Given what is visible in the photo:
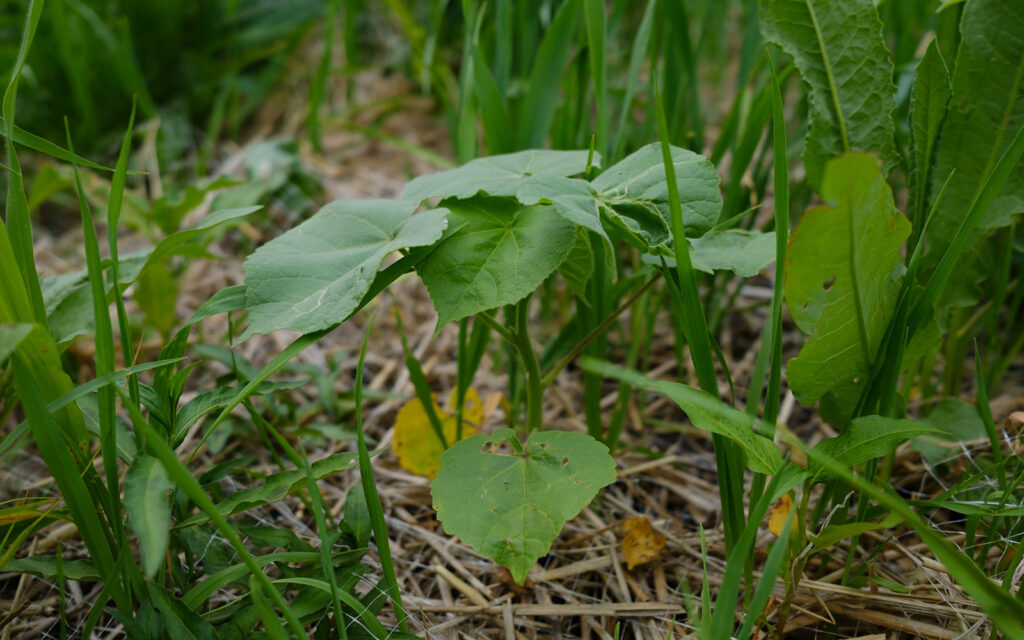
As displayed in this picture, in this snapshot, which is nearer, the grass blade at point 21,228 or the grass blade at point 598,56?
the grass blade at point 21,228

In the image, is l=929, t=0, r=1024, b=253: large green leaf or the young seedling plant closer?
the young seedling plant

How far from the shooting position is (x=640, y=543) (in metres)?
0.97

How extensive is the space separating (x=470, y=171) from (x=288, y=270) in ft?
0.85

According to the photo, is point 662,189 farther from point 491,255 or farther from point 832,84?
point 832,84

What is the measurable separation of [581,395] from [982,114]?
80cm

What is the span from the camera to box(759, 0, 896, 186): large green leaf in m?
0.97

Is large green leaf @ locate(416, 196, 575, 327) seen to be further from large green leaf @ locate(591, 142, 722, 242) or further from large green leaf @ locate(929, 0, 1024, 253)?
large green leaf @ locate(929, 0, 1024, 253)

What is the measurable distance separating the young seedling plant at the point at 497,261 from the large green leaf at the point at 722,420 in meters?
0.12

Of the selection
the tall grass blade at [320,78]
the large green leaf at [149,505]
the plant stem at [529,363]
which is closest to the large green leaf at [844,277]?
the plant stem at [529,363]

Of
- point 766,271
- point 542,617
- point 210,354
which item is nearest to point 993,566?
point 542,617

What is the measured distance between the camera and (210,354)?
1.17 metres

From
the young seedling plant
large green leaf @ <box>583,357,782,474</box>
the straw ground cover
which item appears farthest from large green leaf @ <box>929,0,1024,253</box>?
large green leaf @ <box>583,357,782,474</box>

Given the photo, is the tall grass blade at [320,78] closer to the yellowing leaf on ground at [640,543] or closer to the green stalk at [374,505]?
the green stalk at [374,505]

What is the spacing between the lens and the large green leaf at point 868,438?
0.72m
